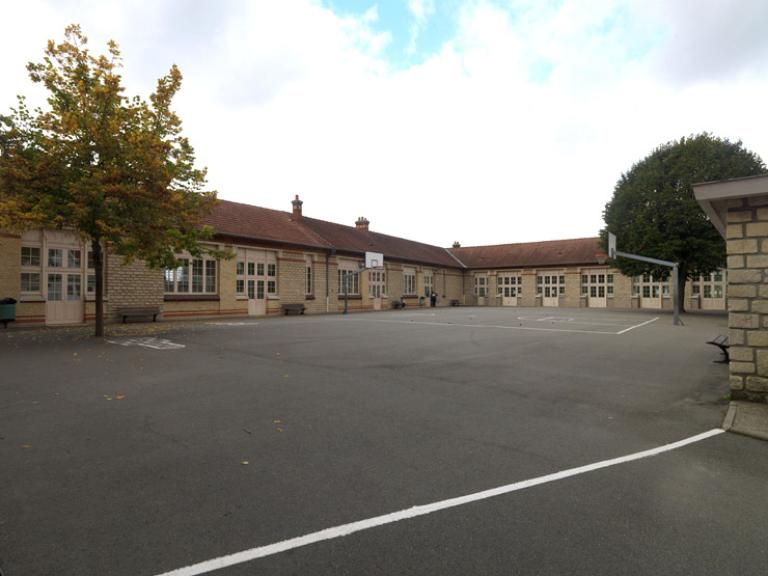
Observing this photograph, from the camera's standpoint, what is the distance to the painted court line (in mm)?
2463

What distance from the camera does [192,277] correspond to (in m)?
23.2

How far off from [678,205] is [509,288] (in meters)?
21.1

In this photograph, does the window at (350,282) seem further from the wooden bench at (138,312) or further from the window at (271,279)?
the wooden bench at (138,312)

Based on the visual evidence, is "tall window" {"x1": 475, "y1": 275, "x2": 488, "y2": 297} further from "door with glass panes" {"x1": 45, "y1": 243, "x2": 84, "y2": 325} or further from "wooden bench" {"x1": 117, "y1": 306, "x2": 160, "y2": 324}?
"door with glass panes" {"x1": 45, "y1": 243, "x2": 84, "y2": 325}

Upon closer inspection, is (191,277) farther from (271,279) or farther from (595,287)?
(595,287)

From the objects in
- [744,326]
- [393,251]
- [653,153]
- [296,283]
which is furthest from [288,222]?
[744,326]

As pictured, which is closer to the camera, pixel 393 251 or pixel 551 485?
pixel 551 485

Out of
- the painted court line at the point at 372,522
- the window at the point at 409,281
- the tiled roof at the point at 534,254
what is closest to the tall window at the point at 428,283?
the window at the point at 409,281

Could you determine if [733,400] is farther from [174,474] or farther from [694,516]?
[174,474]

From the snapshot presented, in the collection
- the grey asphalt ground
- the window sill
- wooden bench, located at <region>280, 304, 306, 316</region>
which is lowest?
the grey asphalt ground

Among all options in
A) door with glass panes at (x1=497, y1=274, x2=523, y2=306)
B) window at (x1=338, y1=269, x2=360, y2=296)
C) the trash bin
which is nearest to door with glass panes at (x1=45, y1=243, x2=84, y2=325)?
the trash bin

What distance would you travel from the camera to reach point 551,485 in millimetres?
3525

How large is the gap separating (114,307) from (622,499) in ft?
70.2

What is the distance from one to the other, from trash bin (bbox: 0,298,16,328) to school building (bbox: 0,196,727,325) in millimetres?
544
